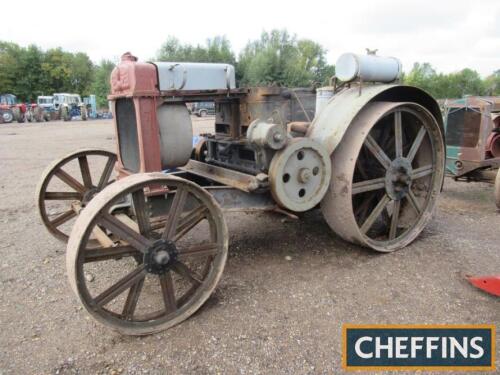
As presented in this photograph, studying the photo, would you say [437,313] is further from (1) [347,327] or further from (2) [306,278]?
(2) [306,278]

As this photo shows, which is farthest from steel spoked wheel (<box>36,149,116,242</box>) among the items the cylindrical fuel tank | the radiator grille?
the cylindrical fuel tank

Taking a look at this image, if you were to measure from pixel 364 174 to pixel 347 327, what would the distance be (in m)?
1.81

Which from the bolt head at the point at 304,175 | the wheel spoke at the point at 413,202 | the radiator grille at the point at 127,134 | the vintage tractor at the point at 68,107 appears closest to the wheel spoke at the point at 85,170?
the radiator grille at the point at 127,134

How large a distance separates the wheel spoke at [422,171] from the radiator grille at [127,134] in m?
2.53

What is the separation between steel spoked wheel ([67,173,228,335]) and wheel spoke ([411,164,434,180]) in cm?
208

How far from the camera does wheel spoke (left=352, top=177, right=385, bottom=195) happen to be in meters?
3.42

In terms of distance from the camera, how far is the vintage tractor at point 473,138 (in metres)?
5.55

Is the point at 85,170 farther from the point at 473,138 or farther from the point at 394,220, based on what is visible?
the point at 473,138

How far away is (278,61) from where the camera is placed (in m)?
34.0

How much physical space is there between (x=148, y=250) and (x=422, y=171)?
108 inches

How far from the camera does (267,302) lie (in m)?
2.90

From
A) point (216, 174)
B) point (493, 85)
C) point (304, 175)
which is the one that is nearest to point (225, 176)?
point (216, 174)

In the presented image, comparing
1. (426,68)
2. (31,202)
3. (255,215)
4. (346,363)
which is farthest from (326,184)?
(426,68)

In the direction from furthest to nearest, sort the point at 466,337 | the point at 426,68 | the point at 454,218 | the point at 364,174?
the point at 426,68, the point at 454,218, the point at 364,174, the point at 466,337
